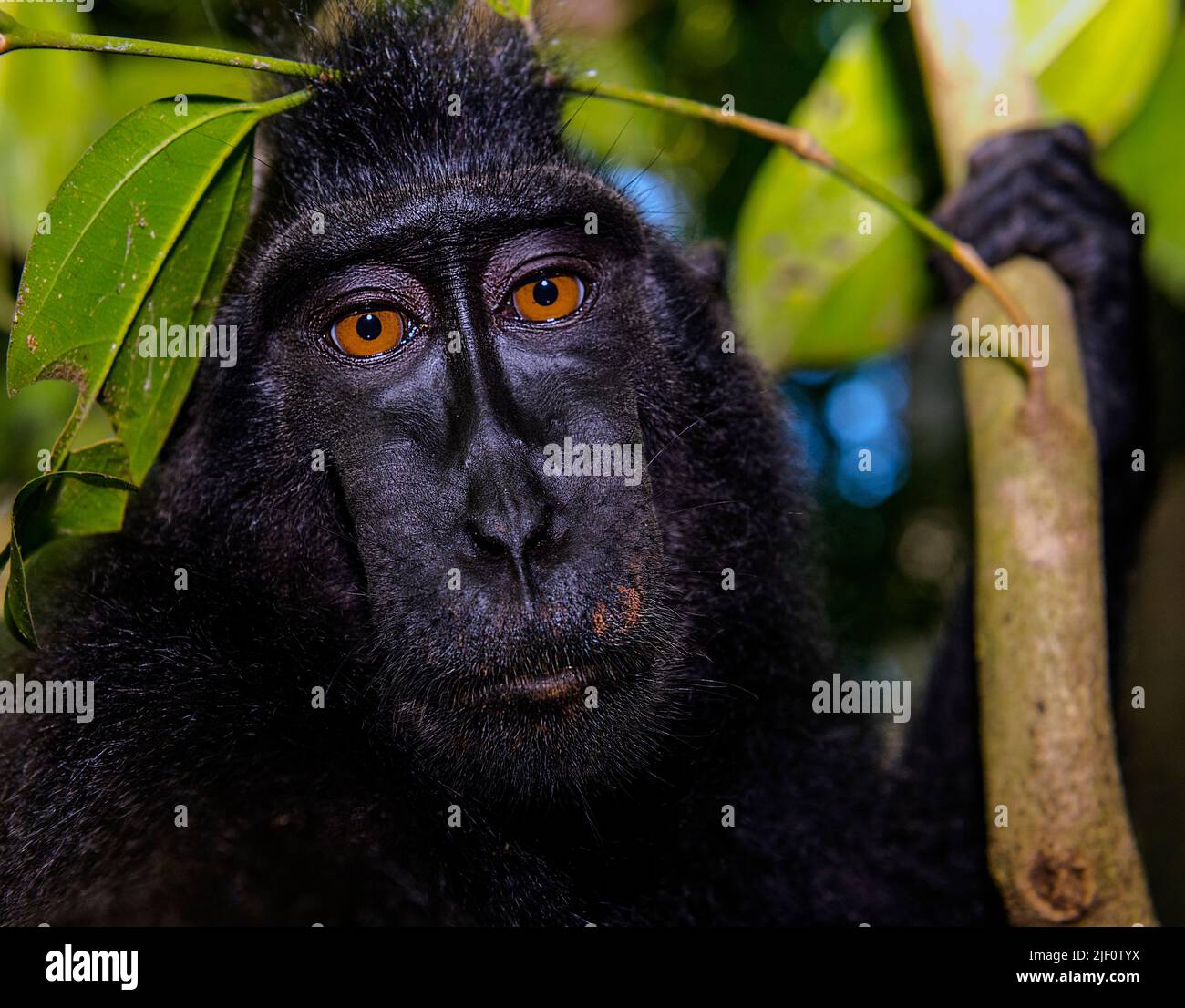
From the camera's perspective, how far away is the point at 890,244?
15.5 ft

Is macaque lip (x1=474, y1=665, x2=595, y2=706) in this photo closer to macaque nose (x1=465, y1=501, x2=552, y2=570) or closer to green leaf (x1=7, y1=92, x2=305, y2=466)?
macaque nose (x1=465, y1=501, x2=552, y2=570)

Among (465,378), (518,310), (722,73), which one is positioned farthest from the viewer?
(722,73)

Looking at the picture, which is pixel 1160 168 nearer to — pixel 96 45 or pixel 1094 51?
pixel 1094 51

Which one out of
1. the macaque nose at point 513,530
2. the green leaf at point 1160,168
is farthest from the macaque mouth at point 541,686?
the green leaf at point 1160,168

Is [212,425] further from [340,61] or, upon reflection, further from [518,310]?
[340,61]

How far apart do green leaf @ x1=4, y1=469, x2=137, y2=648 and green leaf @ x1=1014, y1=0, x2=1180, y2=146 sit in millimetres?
3418

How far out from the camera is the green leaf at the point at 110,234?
262cm

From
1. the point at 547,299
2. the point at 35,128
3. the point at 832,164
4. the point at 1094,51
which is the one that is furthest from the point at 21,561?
the point at 1094,51

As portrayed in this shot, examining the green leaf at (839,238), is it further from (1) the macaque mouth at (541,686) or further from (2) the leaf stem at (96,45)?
(2) the leaf stem at (96,45)

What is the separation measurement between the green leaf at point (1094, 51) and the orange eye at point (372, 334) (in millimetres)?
2471

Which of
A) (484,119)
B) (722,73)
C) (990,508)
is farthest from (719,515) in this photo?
(722,73)
